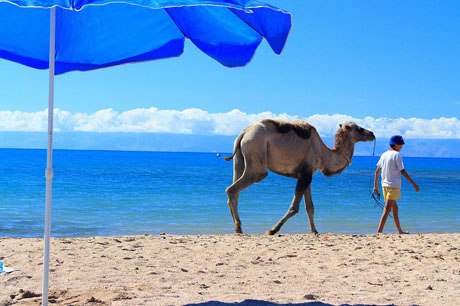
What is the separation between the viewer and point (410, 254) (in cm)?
706

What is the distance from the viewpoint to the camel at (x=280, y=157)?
356 inches

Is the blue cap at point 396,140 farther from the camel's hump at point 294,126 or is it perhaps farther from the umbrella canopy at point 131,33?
the umbrella canopy at point 131,33

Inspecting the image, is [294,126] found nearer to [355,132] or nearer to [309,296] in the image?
[355,132]

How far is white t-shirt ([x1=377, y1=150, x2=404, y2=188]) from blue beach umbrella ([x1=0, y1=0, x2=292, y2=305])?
551 cm

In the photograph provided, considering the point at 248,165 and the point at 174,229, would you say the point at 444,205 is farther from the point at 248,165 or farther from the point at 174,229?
the point at 248,165

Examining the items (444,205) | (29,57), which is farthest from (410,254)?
(444,205)

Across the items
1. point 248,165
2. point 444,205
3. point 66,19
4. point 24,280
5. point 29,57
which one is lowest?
point 444,205

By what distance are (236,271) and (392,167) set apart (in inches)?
171

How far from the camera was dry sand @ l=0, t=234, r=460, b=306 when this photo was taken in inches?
186

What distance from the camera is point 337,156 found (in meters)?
10.0

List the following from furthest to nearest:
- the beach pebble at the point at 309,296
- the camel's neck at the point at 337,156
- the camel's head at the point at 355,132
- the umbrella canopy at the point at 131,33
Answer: the camel's head at the point at 355,132 < the camel's neck at the point at 337,156 < the beach pebble at the point at 309,296 < the umbrella canopy at the point at 131,33

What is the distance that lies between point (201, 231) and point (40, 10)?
8110 millimetres

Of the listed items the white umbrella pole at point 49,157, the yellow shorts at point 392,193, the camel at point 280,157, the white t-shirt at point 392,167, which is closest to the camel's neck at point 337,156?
the camel at point 280,157

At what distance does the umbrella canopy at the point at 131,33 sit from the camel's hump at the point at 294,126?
4.65 metres
